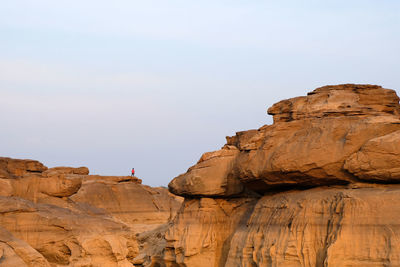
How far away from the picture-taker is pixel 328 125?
17062 mm

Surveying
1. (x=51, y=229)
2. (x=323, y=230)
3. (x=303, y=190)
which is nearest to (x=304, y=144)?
(x=303, y=190)

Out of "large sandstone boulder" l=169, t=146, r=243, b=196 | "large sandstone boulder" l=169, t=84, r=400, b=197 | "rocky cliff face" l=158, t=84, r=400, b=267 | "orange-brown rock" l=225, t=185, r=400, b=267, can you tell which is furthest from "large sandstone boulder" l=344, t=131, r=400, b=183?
"large sandstone boulder" l=169, t=146, r=243, b=196

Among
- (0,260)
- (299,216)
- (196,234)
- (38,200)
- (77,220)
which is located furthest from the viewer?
(38,200)

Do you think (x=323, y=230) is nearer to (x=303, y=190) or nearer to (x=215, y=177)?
(x=303, y=190)

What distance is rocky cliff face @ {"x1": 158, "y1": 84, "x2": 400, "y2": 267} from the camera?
1464 centimetres

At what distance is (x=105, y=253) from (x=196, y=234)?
3.34 meters

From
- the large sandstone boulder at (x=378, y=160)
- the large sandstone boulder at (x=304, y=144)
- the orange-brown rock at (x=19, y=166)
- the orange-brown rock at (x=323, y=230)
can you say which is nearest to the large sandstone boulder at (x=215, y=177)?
the large sandstone boulder at (x=304, y=144)

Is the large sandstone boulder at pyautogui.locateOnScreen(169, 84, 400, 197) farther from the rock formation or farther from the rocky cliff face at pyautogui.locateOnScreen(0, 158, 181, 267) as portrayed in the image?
the rocky cliff face at pyautogui.locateOnScreen(0, 158, 181, 267)

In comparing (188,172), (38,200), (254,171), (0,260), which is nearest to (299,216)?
(254,171)

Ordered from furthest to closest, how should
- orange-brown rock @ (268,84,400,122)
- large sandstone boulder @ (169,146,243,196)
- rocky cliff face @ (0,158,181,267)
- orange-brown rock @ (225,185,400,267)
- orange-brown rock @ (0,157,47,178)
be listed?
orange-brown rock @ (0,157,47,178)
large sandstone boulder @ (169,146,243,196)
orange-brown rock @ (268,84,400,122)
rocky cliff face @ (0,158,181,267)
orange-brown rock @ (225,185,400,267)

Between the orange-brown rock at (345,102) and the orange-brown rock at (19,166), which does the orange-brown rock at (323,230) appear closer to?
the orange-brown rock at (345,102)

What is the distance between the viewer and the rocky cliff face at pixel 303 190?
576 inches

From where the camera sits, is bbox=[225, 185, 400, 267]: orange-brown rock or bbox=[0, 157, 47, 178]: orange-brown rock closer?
bbox=[225, 185, 400, 267]: orange-brown rock

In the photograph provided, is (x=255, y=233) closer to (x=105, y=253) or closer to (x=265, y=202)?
(x=265, y=202)
